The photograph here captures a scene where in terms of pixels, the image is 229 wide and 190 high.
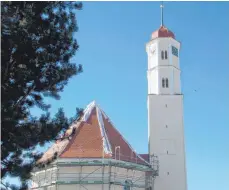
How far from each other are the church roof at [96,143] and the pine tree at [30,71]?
12.5 m

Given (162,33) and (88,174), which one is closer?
(88,174)

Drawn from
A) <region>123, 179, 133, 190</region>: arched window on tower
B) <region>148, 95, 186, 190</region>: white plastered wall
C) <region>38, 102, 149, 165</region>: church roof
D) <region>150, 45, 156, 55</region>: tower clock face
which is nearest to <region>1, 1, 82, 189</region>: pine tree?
<region>38, 102, 149, 165</region>: church roof

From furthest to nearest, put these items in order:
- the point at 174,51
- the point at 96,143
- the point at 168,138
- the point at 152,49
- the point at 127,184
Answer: the point at 152,49 < the point at 174,51 < the point at 168,138 < the point at 96,143 < the point at 127,184

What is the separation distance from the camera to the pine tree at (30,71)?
7836 mm

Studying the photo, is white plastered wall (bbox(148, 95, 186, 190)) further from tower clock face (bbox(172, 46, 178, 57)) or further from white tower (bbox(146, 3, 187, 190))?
tower clock face (bbox(172, 46, 178, 57))

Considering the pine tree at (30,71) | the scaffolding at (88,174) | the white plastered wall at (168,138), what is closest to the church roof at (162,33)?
the white plastered wall at (168,138)

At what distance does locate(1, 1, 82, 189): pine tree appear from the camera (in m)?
7.84

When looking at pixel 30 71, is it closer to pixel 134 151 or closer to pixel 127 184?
pixel 127 184

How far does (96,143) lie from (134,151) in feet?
10.0

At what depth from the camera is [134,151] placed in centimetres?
2436

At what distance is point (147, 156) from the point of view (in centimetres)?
2548

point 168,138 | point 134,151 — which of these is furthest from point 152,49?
point 134,151

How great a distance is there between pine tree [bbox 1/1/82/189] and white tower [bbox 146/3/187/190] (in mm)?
17401

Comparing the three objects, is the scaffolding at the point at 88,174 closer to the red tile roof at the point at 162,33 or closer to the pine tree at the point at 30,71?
the red tile roof at the point at 162,33
